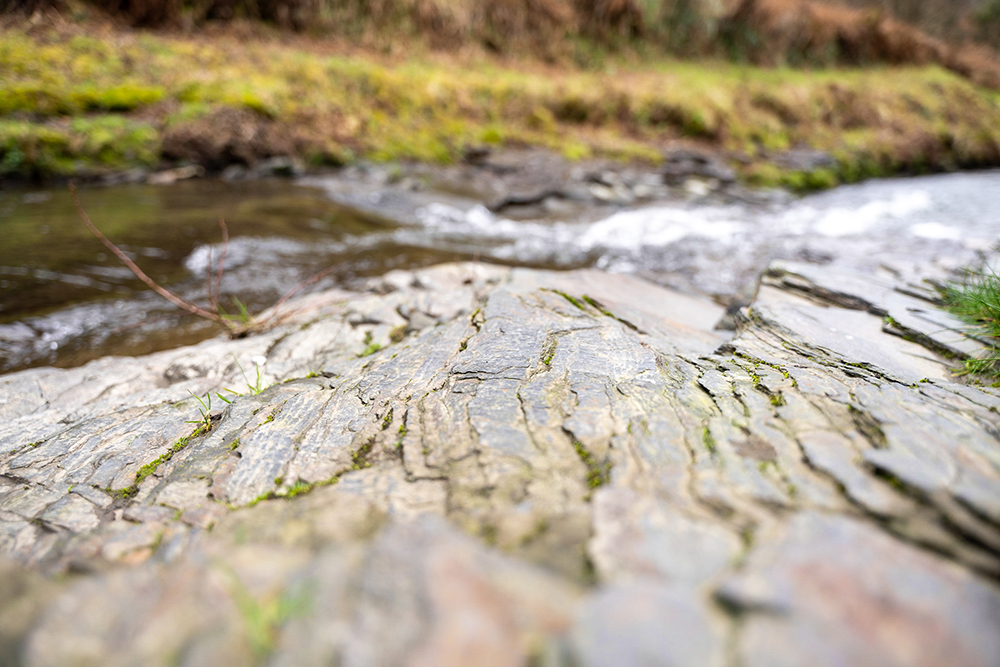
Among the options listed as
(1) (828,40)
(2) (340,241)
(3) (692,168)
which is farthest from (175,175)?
(1) (828,40)

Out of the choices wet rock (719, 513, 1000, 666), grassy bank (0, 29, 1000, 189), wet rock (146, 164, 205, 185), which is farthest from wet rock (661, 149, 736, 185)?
wet rock (719, 513, 1000, 666)

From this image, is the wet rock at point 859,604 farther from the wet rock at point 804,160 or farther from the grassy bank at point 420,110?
the wet rock at point 804,160

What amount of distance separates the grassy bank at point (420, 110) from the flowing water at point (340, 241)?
1187 millimetres

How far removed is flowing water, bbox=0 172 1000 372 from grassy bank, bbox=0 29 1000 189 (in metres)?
1.19

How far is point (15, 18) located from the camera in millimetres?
8445

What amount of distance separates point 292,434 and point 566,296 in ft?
6.28

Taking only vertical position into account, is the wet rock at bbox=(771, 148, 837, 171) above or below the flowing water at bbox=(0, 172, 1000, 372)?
above

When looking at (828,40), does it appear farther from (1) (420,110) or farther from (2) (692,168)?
(1) (420,110)

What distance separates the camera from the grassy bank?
7.66 m

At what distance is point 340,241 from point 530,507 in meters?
5.53

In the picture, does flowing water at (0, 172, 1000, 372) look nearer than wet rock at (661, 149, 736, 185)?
Yes

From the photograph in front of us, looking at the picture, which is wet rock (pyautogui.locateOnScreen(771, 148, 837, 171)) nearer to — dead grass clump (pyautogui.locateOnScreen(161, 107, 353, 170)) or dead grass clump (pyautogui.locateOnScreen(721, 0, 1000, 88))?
dead grass clump (pyautogui.locateOnScreen(721, 0, 1000, 88))

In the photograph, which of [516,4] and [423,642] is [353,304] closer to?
[423,642]


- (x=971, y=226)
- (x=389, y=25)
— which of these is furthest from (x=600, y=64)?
(x=971, y=226)
